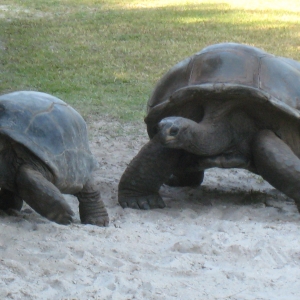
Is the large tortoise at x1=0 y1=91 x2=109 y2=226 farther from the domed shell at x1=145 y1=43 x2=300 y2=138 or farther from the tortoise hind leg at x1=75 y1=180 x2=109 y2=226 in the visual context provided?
the domed shell at x1=145 y1=43 x2=300 y2=138

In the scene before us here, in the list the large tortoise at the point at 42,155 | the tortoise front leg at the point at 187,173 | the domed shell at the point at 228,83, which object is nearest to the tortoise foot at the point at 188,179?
the tortoise front leg at the point at 187,173

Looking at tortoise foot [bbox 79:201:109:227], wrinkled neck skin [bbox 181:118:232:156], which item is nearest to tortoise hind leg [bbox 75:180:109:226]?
tortoise foot [bbox 79:201:109:227]

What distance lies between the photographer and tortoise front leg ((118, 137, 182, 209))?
5.17 m

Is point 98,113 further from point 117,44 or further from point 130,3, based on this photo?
point 130,3

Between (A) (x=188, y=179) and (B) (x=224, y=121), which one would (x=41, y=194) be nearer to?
(B) (x=224, y=121)

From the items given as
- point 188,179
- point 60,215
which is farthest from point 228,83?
point 60,215

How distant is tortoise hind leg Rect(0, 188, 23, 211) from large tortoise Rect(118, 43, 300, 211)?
982mm

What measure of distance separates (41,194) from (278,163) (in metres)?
1.78

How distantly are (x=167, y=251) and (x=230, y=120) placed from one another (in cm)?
154

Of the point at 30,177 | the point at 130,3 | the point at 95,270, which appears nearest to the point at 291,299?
the point at 95,270

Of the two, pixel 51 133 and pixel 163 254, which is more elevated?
pixel 51 133

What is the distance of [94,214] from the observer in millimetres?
4660

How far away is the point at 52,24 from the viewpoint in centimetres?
1421

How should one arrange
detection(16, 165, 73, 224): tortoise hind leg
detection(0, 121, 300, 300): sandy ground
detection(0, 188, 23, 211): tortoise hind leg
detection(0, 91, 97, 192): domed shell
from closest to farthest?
1. detection(0, 121, 300, 300): sandy ground
2. detection(16, 165, 73, 224): tortoise hind leg
3. detection(0, 91, 97, 192): domed shell
4. detection(0, 188, 23, 211): tortoise hind leg
